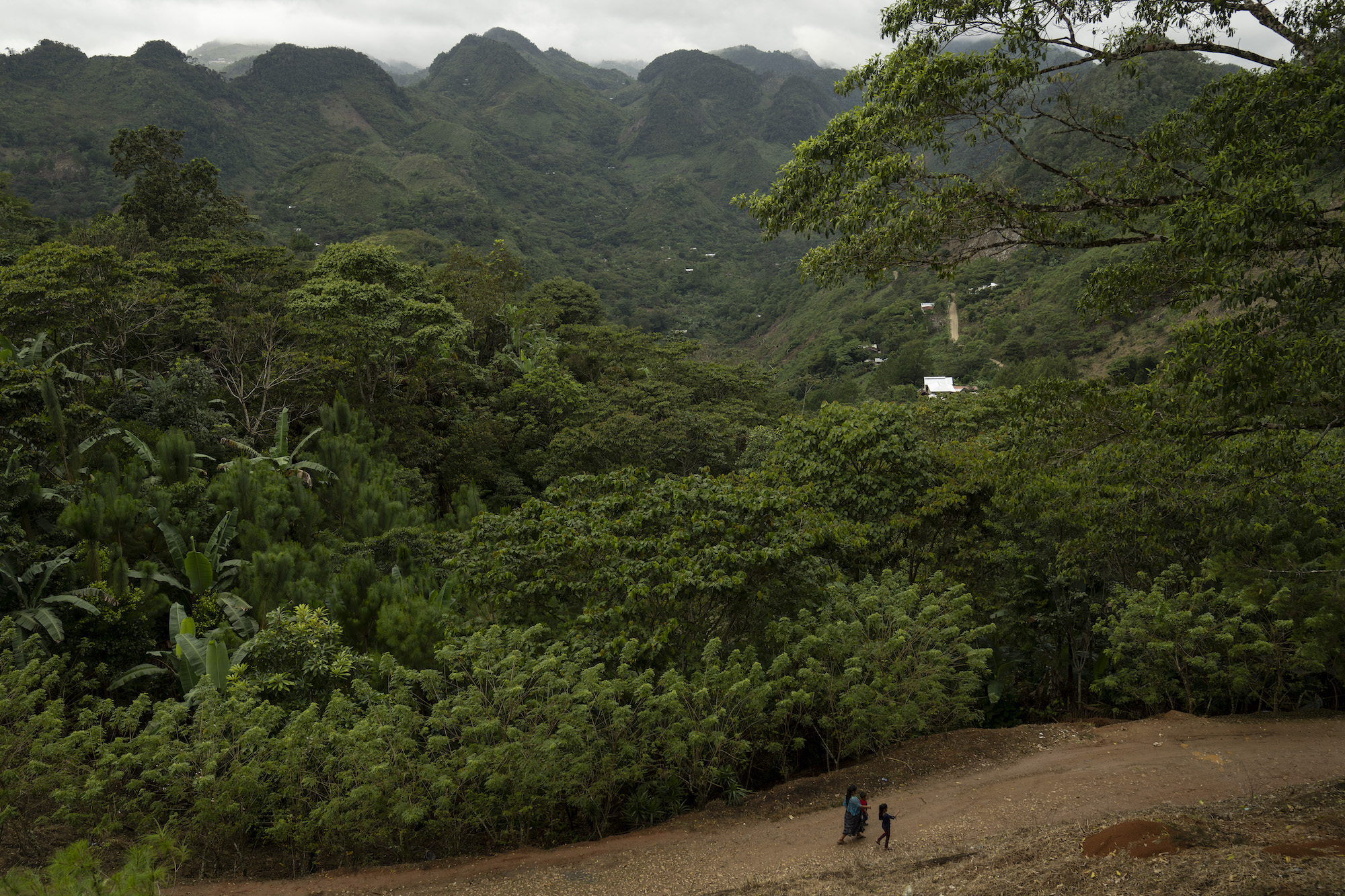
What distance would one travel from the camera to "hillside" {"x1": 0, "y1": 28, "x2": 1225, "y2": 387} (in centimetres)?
6234

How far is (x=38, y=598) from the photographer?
34.1 feet

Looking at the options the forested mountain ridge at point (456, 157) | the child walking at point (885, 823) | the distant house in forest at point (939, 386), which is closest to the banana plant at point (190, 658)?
the child walking at point (885, 823)

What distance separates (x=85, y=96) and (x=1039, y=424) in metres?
109

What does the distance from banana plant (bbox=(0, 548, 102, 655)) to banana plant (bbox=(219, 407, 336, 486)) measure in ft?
13.5

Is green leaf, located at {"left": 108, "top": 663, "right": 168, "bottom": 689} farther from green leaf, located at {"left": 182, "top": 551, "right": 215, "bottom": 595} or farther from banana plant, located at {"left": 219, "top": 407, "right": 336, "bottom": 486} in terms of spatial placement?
banana plant, located at {"left": 219, "top": 407, "right": 336, "bottom": 486}

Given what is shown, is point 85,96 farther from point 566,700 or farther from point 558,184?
point 566,700

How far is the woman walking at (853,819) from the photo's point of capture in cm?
723

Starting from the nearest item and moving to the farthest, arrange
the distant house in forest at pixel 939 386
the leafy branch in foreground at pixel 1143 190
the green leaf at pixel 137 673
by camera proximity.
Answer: the leafy branch in foreground at pixel 1143 190 < the green leaf at pixel 137 673 < the distant house in forest at pixel 939 386

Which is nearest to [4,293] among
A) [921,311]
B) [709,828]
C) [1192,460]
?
[709,828]

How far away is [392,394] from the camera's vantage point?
22.2m

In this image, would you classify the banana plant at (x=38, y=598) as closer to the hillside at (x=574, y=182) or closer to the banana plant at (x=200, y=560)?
the banana plant at (x=200, y=560)

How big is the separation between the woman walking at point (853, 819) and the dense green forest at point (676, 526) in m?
1.20

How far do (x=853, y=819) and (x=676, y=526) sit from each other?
384 cm

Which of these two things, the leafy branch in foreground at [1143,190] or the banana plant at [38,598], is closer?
the leafy branch in foreground at [1143,190]
